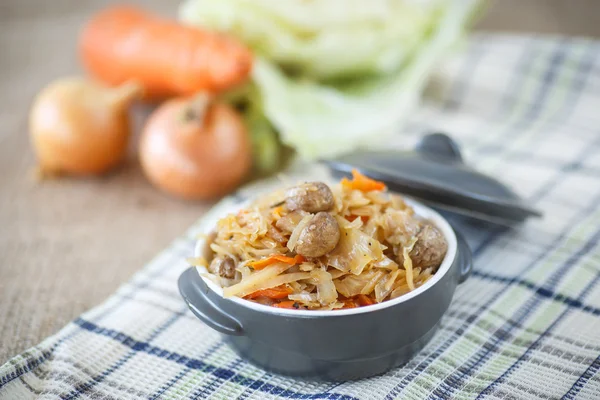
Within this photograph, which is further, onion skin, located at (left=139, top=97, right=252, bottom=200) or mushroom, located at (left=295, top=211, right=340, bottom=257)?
onion skin, located at (left=139, top=97, right=252, bottom=200)

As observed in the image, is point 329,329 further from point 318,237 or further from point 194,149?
point 194,149

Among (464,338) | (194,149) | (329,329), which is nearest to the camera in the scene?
(329,329)

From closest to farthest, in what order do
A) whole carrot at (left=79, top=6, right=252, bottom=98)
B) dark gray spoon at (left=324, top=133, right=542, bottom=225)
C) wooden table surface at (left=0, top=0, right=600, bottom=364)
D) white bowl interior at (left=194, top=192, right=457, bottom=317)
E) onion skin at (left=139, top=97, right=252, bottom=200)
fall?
white bowl interior at (left=194, top=192, right=457, bottom=317), dark gray spoon at (left=324, top=133, right=542, bottom=225), wooden table surface at (left=0, top=0, right=600, bottom=364), onion skin at (left=139, top=97, right=252, bottom=200), whole carrot at (left=79, top=6, right=252, bottom=98)

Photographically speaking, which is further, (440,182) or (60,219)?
(60,219)

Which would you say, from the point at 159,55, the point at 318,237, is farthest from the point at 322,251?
the point at 159,55

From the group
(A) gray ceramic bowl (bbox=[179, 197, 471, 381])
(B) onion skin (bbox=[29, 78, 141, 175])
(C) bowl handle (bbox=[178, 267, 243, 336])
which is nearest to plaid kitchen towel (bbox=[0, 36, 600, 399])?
(A) gray ceramic bowl (bbox=[179, 197, 471, 381])

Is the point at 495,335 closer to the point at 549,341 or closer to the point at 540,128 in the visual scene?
the point at 549,341

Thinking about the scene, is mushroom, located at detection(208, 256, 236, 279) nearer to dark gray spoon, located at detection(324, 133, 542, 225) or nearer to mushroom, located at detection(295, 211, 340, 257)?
mushroom, located at detection(295, 211, 340, 257)
